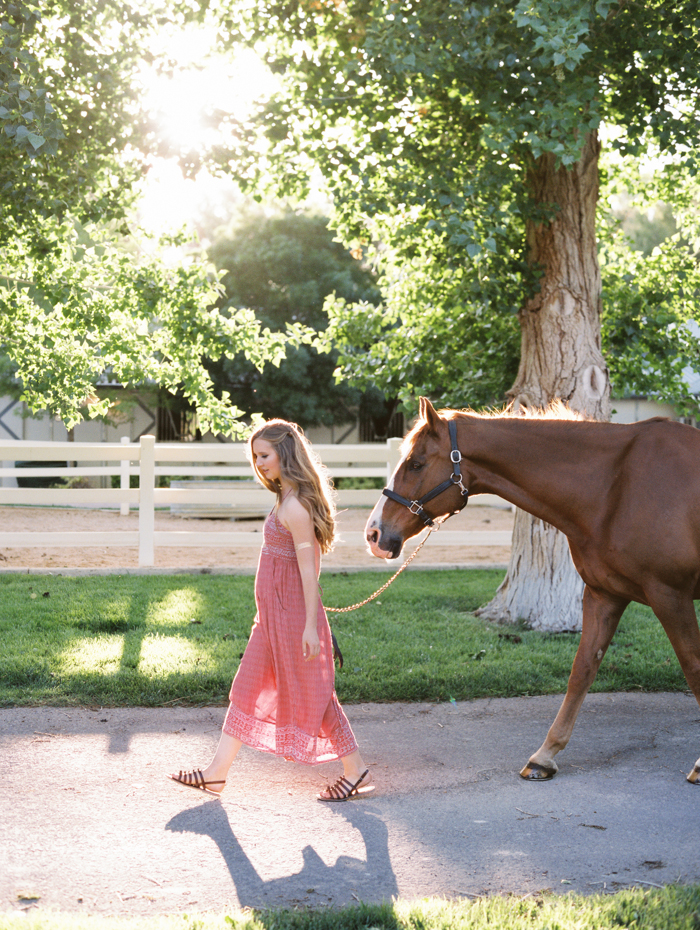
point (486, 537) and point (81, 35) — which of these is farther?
point (486, 537)

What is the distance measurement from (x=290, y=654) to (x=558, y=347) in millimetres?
4354

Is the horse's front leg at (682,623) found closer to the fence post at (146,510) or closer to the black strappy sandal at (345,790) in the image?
the black strappy sandal at (345,790)

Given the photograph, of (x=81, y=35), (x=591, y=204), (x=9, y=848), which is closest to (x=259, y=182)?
(x=81, y=35)

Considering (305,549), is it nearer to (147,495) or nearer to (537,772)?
(537,772)

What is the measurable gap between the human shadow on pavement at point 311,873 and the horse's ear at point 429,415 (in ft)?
5.82

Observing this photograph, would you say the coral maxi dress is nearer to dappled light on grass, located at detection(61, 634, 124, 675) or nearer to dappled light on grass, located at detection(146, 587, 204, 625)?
dappled light on grass, located at detection(61, 634, 124, 675)

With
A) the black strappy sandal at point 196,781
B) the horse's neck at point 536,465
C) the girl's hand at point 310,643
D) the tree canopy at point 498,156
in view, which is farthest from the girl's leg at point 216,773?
the tree canopy at point 498,156

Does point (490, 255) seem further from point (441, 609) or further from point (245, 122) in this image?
point (441, 609)

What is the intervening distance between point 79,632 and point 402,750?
3247 millimetres

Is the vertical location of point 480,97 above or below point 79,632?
above

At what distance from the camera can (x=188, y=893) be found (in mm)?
3055

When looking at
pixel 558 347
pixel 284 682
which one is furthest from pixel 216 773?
pixel 558 347

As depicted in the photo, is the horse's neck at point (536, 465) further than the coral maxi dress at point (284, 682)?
Yes

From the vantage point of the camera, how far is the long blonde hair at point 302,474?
13.0 feet
